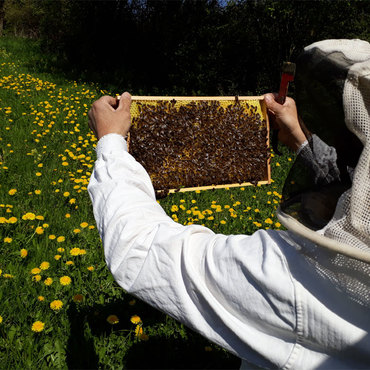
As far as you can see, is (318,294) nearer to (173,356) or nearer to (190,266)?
(190,266)

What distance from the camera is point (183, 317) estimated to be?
1.07 metres

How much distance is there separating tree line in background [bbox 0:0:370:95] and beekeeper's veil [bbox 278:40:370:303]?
763 cm

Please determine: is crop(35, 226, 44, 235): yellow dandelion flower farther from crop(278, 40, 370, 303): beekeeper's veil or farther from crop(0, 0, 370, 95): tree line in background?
crop(0, 0, 370, 95): tree line in background

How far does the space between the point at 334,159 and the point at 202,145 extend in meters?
1.58

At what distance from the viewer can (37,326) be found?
1.93 meters

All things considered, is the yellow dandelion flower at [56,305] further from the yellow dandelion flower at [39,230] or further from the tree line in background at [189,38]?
the tree line in background at [189,38]

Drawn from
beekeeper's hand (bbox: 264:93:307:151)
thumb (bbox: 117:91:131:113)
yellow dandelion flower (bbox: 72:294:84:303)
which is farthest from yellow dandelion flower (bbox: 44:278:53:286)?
beekeeper's hand (bbox: 264:93:307:151)

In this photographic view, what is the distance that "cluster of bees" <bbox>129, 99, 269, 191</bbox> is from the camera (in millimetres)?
2320

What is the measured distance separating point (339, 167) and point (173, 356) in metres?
1.59

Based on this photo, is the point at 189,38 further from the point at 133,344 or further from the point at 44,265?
the point at 133,344

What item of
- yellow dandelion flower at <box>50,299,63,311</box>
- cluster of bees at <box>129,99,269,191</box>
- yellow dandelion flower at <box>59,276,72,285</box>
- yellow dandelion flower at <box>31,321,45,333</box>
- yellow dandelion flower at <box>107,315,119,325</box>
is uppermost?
cluster of bees at <box>129,99,269,191</box>

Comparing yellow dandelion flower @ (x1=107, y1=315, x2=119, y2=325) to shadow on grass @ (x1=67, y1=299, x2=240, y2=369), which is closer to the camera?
shadow on grass @ (x1=67, y1=299, x2=240, y2=369)

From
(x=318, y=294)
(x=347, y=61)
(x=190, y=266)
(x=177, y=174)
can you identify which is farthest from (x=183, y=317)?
(x=177, y=174)

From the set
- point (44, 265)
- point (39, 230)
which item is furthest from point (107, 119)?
point (39, 230)
